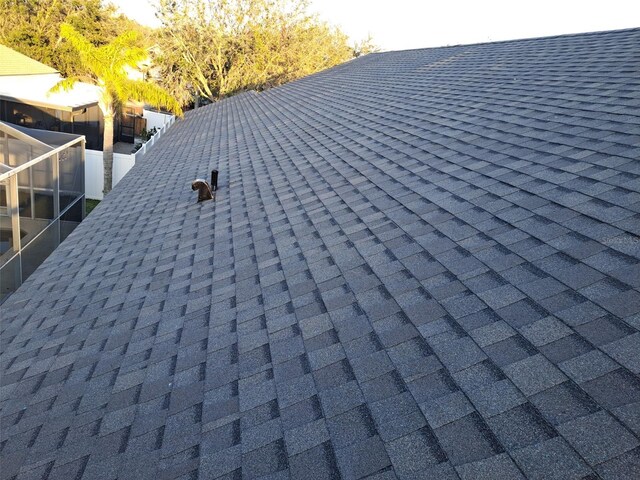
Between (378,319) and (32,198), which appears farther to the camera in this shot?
(32,198)

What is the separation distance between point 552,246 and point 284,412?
2.28m

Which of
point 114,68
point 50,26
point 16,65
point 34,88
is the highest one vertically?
point 50,26

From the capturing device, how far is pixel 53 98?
1037 inches

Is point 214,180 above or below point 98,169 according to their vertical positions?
above

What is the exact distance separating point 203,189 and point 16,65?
1164 inches

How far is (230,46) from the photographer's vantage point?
124 feet

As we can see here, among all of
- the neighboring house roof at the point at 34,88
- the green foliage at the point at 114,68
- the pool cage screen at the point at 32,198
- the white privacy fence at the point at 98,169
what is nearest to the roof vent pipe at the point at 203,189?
the pool cage screen at the point at 32,198

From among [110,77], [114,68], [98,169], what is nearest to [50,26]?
[114,68]

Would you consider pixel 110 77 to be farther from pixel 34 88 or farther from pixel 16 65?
pixel 16 65

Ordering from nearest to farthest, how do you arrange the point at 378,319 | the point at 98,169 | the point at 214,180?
the point at 378,319, the point at 214,180, the point at 98,169

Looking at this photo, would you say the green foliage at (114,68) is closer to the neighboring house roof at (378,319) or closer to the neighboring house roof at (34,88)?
the neighboring house roof at (34,88)

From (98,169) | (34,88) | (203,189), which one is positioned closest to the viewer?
(203,189)

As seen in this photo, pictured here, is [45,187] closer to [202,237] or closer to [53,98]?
[202,237]

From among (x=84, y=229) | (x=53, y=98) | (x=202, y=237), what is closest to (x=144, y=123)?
(x=53, y=98)
